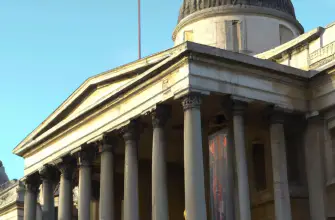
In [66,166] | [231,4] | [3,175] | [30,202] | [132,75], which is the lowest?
[30,202]

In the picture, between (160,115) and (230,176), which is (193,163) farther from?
(160,115)

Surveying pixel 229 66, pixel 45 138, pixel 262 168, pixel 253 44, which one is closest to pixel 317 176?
pixel 262 168

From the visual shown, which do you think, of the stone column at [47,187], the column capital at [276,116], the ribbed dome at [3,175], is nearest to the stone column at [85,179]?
the stone column at [47,187]

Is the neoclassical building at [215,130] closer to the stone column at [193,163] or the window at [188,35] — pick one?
the stone column at [193,163]

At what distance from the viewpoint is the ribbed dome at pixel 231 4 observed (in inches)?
1491

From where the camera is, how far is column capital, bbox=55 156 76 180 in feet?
111

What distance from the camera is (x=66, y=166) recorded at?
111ft

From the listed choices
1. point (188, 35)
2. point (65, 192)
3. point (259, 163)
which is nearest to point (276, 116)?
point (259, 163)

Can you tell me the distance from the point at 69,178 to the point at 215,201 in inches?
379

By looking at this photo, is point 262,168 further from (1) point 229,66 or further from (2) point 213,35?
(2) point 213,35

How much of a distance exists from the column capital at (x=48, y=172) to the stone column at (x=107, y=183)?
18.7ft

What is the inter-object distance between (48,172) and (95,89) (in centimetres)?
581

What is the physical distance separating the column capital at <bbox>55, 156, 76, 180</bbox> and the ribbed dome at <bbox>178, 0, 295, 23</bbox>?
1121cm

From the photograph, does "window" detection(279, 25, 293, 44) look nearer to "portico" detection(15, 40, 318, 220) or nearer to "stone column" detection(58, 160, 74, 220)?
"portico" detection(15, 40, 318, 220)
